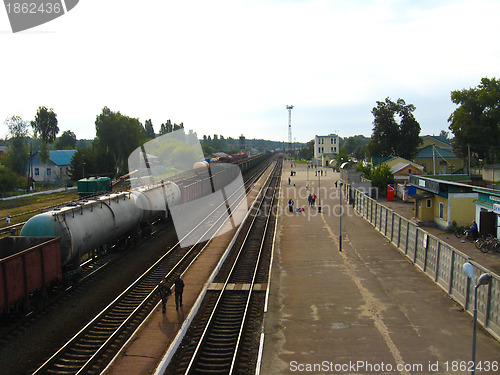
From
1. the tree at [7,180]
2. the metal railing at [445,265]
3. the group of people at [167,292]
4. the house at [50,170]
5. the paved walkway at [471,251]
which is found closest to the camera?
the metal railing at [445,265]

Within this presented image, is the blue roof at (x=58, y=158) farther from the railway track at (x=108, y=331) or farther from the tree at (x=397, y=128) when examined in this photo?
the railway track at (x=108, y=331)

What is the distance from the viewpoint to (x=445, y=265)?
46.3ft

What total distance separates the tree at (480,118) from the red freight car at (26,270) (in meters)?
46.0

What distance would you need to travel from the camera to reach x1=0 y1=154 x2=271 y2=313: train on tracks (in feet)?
37.4

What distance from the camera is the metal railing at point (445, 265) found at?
10820 mm

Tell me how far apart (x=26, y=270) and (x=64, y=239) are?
7.67 ft

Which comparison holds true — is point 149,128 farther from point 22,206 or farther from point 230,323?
point 230,323

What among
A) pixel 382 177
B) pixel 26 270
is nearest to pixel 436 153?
pixel 382 177

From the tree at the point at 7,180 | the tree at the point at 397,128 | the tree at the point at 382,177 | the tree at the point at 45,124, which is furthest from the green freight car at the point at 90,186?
the tree at the point at 45,124

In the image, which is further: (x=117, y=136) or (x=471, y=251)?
(x=117, y=136)

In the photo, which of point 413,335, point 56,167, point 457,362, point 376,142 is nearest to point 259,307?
point 413,335

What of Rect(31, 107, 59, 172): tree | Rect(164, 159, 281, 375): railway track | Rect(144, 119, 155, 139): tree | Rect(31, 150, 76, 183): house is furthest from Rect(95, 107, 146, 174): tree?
Rect(144, 119, 155, 139): tree

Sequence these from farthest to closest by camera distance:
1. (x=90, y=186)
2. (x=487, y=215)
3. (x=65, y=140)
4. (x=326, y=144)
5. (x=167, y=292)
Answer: (x=326, y=144) < (x=65, y=140) < (x=90, y=186) < (x=487, y=215) < (x=167, y=292)

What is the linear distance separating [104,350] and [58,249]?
4734 millimetres
